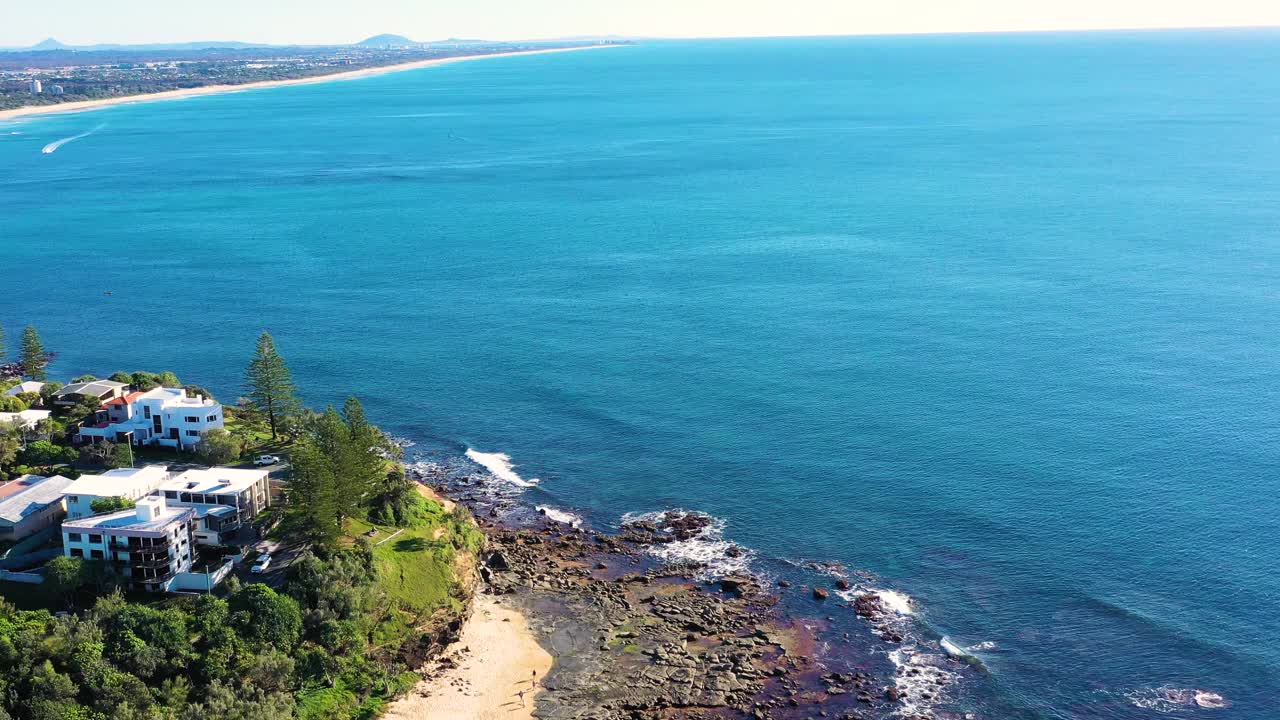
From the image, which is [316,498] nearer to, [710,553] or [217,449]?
[217,449]

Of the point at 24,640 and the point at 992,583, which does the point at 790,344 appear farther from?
the point at 24,640

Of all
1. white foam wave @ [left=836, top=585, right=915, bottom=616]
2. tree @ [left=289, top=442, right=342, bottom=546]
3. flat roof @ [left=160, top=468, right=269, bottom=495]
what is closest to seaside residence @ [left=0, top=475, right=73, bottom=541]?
flat roof @ [left=160, top=468, right=269, bottom=495]

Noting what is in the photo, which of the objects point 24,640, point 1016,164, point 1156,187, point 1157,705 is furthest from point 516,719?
point 1016,164

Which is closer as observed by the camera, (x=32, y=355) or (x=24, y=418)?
(x=24, y=418)

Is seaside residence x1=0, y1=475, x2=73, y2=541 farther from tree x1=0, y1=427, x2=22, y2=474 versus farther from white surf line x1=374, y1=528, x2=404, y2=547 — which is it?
white surf line x1=374, y1=528, x2=404, y2=547

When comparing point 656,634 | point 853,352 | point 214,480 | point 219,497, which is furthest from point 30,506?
point 853,352

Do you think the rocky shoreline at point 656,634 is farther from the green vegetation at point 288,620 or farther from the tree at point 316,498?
the tree at point 316,498

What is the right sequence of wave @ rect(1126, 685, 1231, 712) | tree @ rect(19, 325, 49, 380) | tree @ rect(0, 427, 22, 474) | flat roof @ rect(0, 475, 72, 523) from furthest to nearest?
1. tree @ rect(19, 325, 49, 380)
2. tree @ rect(0, 427, 22, 474)
3. flat roof @ rect(0, 475, 72, 523)
4. wave @ rect(1126, 685, 1231, 712)
